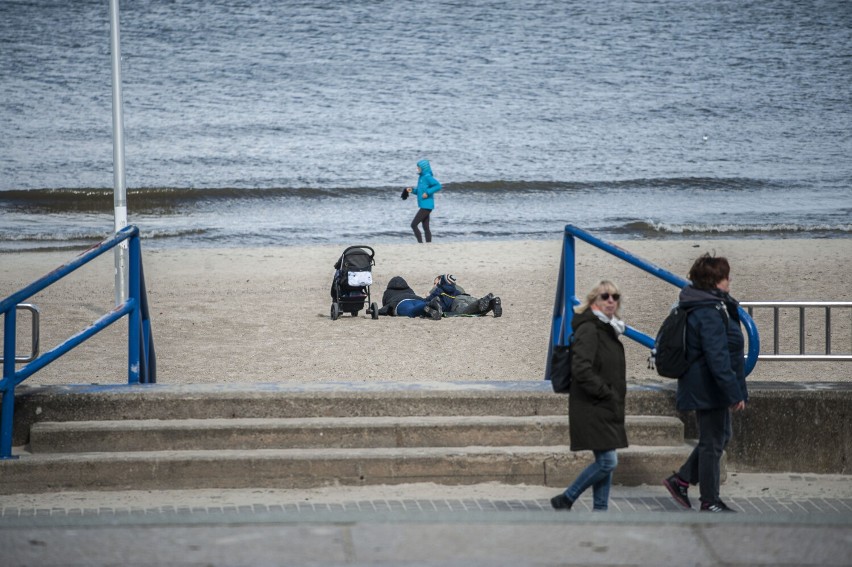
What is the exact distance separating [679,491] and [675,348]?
844mm

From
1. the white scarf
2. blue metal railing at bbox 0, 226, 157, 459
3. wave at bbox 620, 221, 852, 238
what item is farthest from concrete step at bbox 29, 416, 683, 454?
wave at bbox 620, 221, 852, 238

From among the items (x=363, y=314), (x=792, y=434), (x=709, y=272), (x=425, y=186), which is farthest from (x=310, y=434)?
(x=425, y=186)

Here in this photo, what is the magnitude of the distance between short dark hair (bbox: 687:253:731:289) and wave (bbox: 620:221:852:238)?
21.6 m

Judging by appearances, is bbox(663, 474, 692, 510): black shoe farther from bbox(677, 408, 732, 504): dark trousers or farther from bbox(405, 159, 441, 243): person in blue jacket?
bbox(405, 159, 441, 243): person in blue jacket

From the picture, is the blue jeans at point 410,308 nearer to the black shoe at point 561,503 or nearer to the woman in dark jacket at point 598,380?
the black shoe at point 561,503

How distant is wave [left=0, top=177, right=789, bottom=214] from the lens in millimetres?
35531

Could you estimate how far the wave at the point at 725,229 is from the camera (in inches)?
1074

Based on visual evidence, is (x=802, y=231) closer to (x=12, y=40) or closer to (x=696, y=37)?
(x=696, y=37)

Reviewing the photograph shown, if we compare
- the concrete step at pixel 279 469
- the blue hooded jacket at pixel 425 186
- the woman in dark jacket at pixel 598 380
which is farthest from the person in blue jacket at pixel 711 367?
the blue hooded jacket at pixel 425 186

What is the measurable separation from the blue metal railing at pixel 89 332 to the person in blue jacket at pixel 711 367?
139 inches

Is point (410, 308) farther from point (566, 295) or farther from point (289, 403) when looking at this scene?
point (289, 403)

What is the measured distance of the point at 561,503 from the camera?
604 centimetres

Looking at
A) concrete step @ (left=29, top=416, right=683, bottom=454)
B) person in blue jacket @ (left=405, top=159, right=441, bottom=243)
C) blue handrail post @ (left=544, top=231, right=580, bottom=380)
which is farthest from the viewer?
person in blue jacket @ (left=405, top=159, right=441, bottom=243)

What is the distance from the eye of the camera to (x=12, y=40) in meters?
66.8
